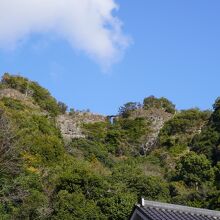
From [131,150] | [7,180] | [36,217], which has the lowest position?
[36,217]

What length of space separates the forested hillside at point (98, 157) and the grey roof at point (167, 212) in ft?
53.2

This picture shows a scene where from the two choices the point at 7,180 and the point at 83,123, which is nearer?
the point at 7,180

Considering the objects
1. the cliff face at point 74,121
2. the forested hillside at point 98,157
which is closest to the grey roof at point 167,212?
the forested hillside at point 98,157

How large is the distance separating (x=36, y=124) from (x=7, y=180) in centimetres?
1647

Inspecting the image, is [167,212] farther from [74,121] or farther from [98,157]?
[74,121]

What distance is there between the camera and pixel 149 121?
53750 mm

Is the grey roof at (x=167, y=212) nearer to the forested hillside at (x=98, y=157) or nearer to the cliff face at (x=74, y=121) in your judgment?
the forested hillside at (x=98, y=157)

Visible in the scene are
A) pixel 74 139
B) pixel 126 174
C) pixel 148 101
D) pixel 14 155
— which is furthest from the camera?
pixel 148 101

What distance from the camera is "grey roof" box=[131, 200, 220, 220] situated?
7.43 metres

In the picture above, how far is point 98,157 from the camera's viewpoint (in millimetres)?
42719

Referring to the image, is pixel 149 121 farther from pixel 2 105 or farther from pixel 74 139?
pixel 2 105

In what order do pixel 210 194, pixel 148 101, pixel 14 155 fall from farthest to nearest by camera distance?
1. pixel 148 101
2. pixel 210 194
3. pixel 14 155

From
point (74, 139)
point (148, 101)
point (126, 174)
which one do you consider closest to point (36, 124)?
point (74, 139)

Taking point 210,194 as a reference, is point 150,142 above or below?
above
